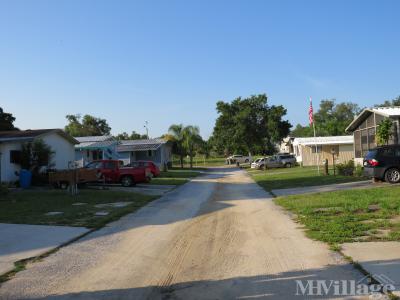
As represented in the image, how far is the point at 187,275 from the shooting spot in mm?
6773

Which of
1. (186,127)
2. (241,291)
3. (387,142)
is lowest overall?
(241,291)

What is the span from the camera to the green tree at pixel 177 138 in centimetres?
Result: 6556

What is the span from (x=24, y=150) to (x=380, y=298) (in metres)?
26.6

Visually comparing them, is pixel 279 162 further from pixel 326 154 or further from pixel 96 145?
pixel 96 145

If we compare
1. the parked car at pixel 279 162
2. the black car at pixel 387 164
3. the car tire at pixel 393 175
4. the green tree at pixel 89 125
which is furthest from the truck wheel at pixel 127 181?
the green tree at pixel 89 125

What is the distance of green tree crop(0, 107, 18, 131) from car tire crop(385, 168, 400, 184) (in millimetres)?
38840

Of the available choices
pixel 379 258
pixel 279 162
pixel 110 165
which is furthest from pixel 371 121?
pixel 379 258

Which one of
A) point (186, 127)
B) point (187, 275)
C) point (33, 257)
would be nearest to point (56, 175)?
point (33, 257)

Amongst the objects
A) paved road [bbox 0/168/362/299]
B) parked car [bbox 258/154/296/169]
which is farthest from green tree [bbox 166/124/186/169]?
paved road [bbox 0/168/362/299]

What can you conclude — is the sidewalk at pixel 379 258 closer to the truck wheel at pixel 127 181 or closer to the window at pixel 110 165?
the truck wheel at pixel 127 181

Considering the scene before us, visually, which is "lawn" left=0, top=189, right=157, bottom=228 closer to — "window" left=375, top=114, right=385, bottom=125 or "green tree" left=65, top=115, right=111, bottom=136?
"window" left=375, top=114, right=385, bottom=125

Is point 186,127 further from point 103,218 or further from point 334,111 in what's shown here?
point 334,111

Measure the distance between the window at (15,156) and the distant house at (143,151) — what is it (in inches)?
925

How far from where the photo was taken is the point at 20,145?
2886 cm
